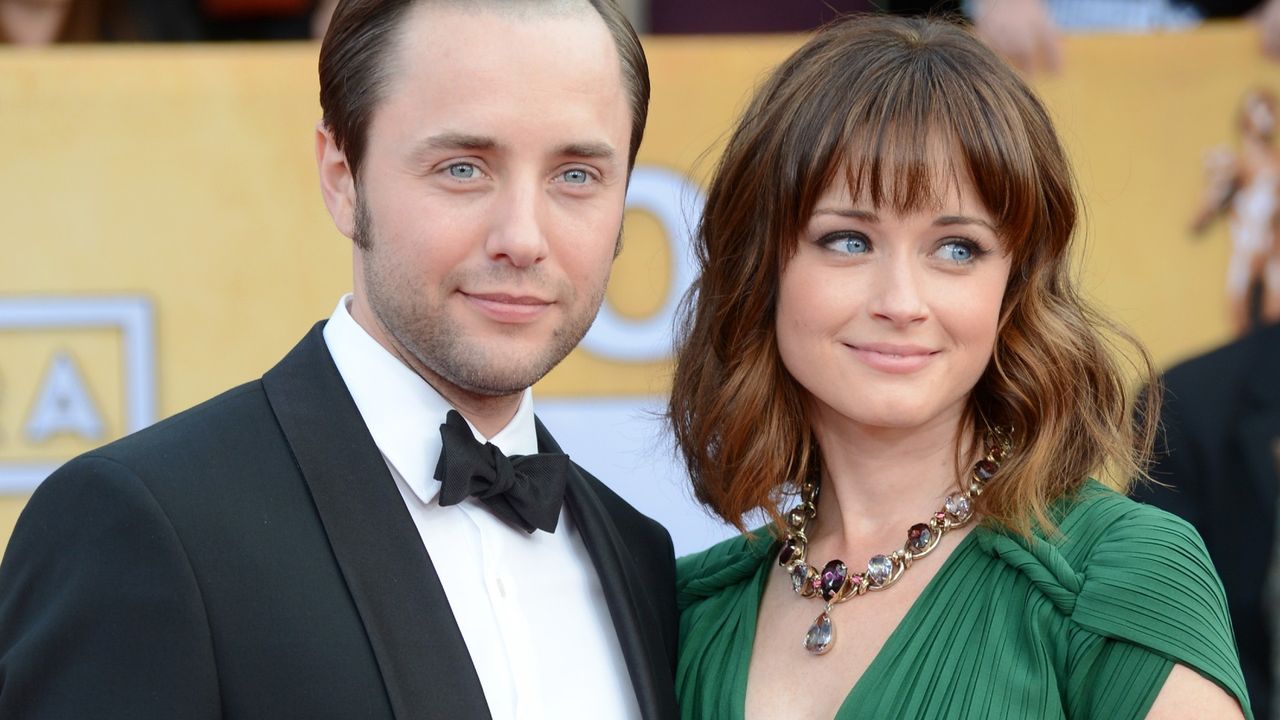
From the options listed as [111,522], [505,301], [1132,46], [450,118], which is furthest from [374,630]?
[1132,46]

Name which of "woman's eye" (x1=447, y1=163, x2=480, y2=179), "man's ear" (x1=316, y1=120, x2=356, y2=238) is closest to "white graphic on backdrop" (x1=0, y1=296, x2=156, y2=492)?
"man's ear" (x1=316, y1=120, x2=356, y2=238)

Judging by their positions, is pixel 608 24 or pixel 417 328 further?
pixel 608 24

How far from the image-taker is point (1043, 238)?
7.07 ft

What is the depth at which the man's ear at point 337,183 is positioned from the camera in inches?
83.0

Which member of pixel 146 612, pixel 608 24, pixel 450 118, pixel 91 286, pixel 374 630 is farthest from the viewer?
pixel 91 286

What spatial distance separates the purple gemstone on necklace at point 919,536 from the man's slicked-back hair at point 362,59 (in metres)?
0.68

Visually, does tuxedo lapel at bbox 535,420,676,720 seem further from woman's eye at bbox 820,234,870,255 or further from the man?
woman's eye at bbox 820,234,870,255

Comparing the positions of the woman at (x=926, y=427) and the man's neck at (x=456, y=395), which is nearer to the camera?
the woman at (x=926, y=427)

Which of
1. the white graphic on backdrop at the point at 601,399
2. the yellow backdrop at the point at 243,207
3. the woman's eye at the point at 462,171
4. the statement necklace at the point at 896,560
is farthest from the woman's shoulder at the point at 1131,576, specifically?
the yellow backdrop at the point at 243,207

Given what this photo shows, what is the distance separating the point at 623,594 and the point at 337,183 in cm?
71

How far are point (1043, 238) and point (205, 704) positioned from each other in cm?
129

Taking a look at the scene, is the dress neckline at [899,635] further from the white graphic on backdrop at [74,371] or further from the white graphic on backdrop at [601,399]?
the white graphic on backdrop at [74,371]

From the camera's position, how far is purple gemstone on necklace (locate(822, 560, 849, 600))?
7.24ft

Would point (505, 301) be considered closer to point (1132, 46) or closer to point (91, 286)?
point (91, 286)
